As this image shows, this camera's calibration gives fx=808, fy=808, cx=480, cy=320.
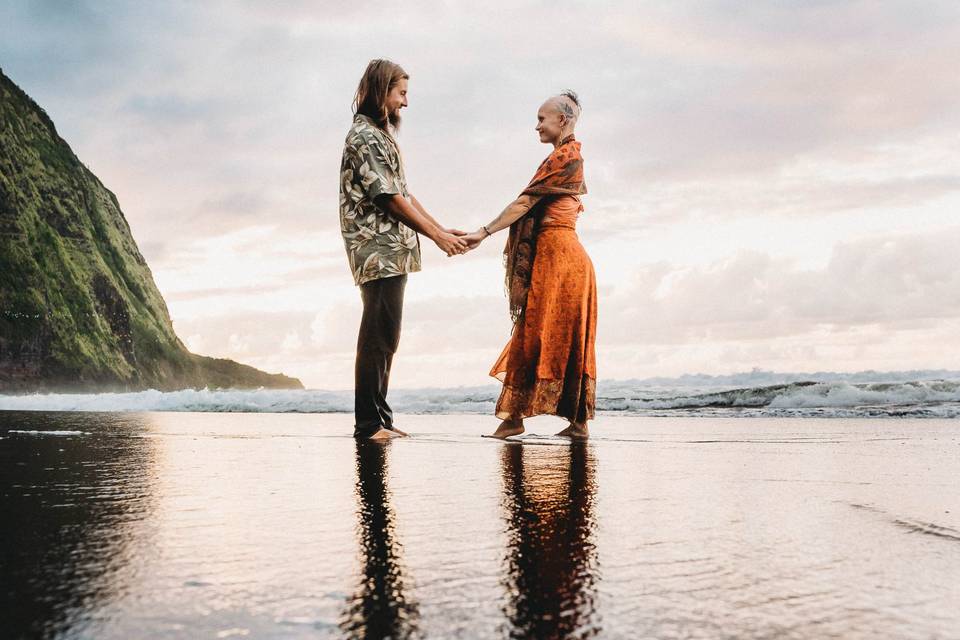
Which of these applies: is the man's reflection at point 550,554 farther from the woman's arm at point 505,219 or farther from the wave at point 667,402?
the wave at point 667,402

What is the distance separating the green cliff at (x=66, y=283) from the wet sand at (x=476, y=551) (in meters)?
57.1

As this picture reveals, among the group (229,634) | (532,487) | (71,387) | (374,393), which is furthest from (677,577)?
(71,387)

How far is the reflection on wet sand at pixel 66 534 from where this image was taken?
1120 mm

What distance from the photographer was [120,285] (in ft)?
213

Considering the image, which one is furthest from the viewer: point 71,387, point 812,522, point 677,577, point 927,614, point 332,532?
point 71,387

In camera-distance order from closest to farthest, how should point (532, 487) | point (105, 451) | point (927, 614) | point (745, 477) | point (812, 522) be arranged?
point (927, 614), point (812, 522), point (532, 487), point (745, 477), point (105, 451)

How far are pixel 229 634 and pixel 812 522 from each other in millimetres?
1464

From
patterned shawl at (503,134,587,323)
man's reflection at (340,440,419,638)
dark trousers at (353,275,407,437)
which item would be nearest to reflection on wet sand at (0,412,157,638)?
man's reflection at (340,440,419,638)

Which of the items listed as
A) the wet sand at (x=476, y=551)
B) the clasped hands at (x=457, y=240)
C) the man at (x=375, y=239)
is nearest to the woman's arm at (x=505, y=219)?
the clasped hands at (x=457, y=240)

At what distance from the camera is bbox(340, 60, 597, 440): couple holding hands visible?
5230 mm

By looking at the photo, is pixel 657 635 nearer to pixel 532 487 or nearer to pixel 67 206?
pixel 532 487

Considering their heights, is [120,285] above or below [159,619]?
above

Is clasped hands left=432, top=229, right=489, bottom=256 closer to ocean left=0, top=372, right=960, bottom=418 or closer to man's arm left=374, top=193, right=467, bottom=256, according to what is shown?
man's arm left=374, top=193, right=467, bottom=256

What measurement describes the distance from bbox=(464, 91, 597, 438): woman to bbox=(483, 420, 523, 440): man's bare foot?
48mm
